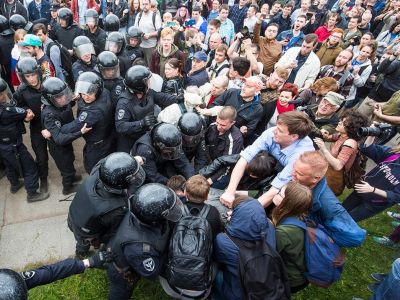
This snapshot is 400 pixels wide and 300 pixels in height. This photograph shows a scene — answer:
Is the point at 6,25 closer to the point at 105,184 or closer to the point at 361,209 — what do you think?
the point at 105,184

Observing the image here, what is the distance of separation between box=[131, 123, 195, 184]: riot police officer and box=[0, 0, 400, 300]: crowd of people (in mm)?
16

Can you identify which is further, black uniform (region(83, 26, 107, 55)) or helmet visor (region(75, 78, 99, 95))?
black uniform (region(83, 26, 107, 55))

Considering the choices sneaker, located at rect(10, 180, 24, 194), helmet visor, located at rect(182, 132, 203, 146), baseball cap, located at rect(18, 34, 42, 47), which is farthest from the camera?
baseball cap, located at rect(18, 34, 42, 47)

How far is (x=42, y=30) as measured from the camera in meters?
5.66

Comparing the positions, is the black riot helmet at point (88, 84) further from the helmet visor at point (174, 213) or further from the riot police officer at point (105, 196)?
the helmet visor at point (174, 213)

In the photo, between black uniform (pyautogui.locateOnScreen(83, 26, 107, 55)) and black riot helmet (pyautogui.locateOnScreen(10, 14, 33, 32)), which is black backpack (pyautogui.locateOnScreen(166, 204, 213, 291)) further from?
black riot helmet (pyautogui.locateOnScreen(10, 14, 33, 32))

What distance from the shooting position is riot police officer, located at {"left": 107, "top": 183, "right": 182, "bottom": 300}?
2336mm

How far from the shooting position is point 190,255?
2289mm

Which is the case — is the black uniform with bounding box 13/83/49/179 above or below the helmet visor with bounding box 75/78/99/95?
below

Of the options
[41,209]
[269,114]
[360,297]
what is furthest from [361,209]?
[41,209]

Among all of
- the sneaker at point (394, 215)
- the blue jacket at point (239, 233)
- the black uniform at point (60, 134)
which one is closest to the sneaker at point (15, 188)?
the black uniform at point (60, 134)

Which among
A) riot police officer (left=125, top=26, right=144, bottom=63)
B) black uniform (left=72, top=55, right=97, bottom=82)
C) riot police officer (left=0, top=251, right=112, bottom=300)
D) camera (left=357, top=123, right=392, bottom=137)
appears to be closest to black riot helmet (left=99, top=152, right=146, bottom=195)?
riot police officer (left=0, top=251, right=112, bottom=300)

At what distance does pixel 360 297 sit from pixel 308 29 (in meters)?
7.61

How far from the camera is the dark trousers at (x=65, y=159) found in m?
4.23
